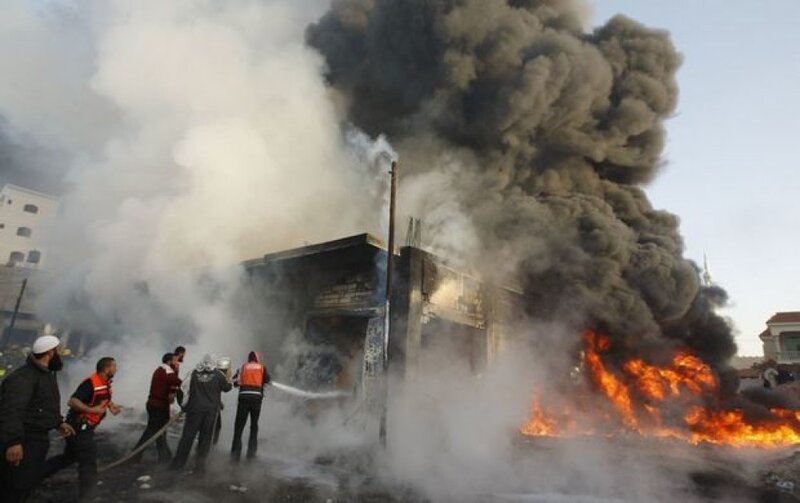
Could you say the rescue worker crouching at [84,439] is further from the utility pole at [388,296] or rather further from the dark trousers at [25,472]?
the utility pole at [388,296]

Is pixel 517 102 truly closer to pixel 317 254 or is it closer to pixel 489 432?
pixel 317 254

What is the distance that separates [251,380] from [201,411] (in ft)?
3.45

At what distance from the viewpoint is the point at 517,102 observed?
15641 mm

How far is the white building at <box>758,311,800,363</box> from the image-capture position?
33.6m

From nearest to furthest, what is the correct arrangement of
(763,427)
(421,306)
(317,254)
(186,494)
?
(186,494) < (421,306) < (317,254) < (763,427)

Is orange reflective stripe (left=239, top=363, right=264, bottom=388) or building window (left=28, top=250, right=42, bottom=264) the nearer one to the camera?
orange reflective stripe (left=239, top=363, right=264, bottom=388)

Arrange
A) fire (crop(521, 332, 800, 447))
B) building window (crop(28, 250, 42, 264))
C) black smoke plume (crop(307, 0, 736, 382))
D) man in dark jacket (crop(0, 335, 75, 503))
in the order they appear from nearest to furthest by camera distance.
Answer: man in dark jacket (crop(0, 335, 75, 503)), fire (crop(521, 332, 800, 447)), black smoke plume (crop(307, 0, 736, 382)), building window (crop(28, 250, 42, 264))

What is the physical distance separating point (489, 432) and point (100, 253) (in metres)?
13.9

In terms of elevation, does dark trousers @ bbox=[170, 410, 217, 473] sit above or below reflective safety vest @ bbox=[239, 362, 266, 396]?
below

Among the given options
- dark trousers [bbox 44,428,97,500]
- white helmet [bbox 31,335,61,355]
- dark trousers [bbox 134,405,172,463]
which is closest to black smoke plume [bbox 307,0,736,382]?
dark trousers [bbox 134,405,172,463]

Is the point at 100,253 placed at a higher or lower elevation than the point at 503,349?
higher

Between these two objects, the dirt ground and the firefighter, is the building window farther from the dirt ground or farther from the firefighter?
the firefighter

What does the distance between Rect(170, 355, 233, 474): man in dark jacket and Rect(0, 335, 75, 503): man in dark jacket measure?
7.26 feet

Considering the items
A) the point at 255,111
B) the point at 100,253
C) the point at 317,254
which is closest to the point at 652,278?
the point at 317,254
